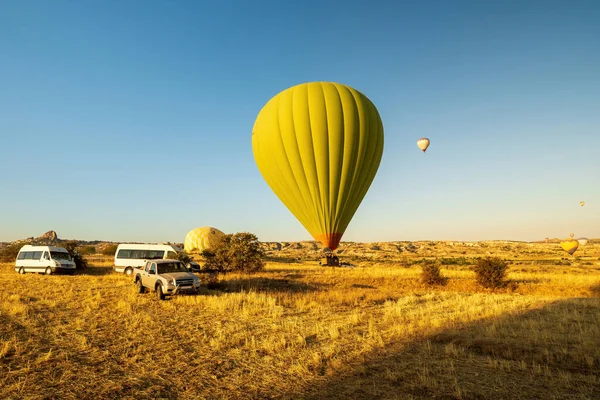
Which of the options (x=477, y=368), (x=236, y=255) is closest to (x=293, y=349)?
(x=477, y=368)

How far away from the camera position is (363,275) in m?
30.9

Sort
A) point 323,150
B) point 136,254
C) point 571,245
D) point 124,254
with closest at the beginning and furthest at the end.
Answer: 1. point 323,150
2. point 136,254
3. point 124,254
4. point 571,245

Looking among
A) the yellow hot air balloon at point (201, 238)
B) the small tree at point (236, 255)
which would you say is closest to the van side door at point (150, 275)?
the small tree at point (236, 255)

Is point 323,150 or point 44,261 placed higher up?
point 323,150

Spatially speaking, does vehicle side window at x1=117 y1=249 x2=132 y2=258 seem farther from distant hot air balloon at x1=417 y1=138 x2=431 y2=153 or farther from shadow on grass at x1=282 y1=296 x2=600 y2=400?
distant hot air balloon at x1=417 y1=138 x2=431 y2=153

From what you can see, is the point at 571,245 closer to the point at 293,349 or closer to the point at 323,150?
the point at 323,150

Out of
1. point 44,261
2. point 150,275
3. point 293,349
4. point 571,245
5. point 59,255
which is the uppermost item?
point 59,255

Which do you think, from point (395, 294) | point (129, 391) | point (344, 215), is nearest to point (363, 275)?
point (344, 215)

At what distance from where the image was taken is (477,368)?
8344 millimetres

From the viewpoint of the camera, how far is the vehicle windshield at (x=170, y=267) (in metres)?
19.1

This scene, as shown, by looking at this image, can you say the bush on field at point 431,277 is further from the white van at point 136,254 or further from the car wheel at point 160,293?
the white van at point 136,254

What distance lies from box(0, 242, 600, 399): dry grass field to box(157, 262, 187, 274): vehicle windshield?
1985 mm

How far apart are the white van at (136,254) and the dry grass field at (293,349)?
11.9 m

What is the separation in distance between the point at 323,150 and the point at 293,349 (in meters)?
18.4
